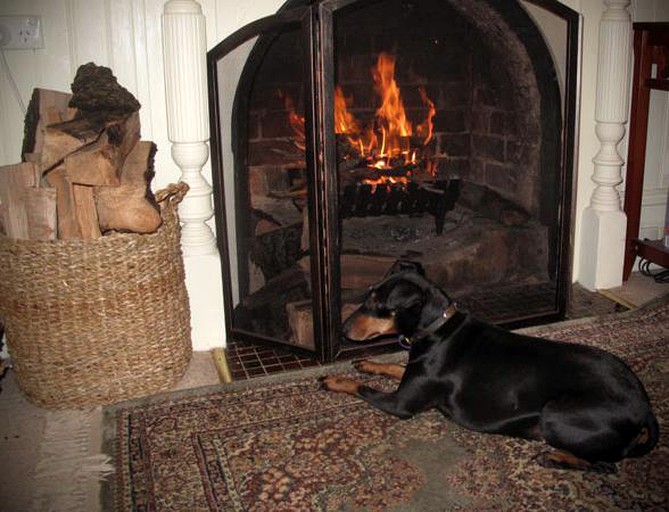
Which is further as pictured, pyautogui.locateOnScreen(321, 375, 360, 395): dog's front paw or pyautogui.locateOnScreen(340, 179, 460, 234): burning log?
pyautogui.locateOnScreen(340, 179, 460, 234): burning log

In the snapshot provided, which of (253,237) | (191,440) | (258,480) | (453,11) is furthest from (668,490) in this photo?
(453,11)

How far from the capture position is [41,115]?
97.3 inches

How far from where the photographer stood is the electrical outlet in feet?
8.38

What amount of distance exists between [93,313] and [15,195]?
1.53 ft

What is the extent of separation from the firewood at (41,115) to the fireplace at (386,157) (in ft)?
1.90

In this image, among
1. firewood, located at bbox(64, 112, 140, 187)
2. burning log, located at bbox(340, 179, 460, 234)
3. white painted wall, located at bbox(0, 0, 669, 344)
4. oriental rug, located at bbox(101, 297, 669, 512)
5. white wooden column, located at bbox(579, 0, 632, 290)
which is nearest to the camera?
oriental rug, located at bbox(101, 297, 669, 512)

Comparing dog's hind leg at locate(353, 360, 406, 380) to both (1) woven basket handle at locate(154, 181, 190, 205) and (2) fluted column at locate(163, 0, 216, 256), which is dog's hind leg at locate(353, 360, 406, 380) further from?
(1) woven basket handle at locate(154, 181, 190, 205)

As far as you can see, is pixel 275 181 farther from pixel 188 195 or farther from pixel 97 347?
pixel 97 347

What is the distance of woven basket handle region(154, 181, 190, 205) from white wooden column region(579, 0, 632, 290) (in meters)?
2.04

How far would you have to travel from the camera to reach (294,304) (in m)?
2.99

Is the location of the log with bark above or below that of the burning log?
above

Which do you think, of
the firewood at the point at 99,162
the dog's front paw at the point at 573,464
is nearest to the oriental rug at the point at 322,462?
the dog's front paw at the point at 573,464

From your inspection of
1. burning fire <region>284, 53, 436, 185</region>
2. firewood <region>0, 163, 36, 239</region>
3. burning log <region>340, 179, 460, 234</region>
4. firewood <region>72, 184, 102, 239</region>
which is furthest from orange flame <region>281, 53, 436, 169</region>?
firewood <region>0, 163, 36, 239</region>

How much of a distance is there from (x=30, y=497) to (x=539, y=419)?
1503mm
